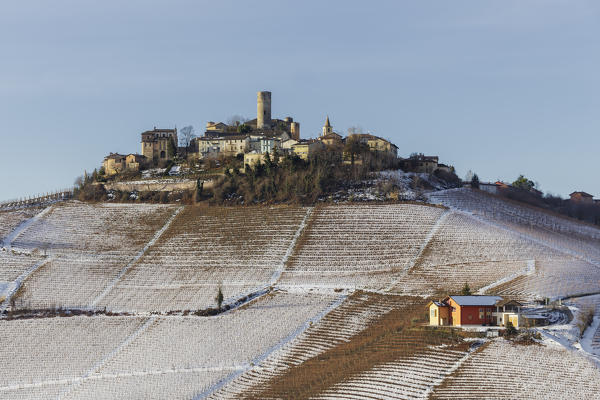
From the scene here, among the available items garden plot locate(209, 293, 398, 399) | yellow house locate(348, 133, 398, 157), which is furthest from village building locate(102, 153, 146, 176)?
garden plot locate(209, 293, 398, 399)

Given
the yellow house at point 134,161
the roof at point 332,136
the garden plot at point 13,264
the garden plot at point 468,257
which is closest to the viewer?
the garden plot at point 468,257

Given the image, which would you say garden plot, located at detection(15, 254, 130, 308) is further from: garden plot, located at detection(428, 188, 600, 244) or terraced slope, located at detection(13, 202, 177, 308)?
garden plot, located at detection(428, 188, 600, 244)

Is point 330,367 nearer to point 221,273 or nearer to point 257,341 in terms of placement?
point 257,341

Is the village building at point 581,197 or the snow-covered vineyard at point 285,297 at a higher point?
the village building at point 581,197

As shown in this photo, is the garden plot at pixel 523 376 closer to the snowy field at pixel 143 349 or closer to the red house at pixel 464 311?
the red house at pixel 464 311

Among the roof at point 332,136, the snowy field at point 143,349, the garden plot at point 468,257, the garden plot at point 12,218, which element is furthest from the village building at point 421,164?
the garden plot at point 12,218

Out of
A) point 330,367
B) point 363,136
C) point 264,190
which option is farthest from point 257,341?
point 363,136
